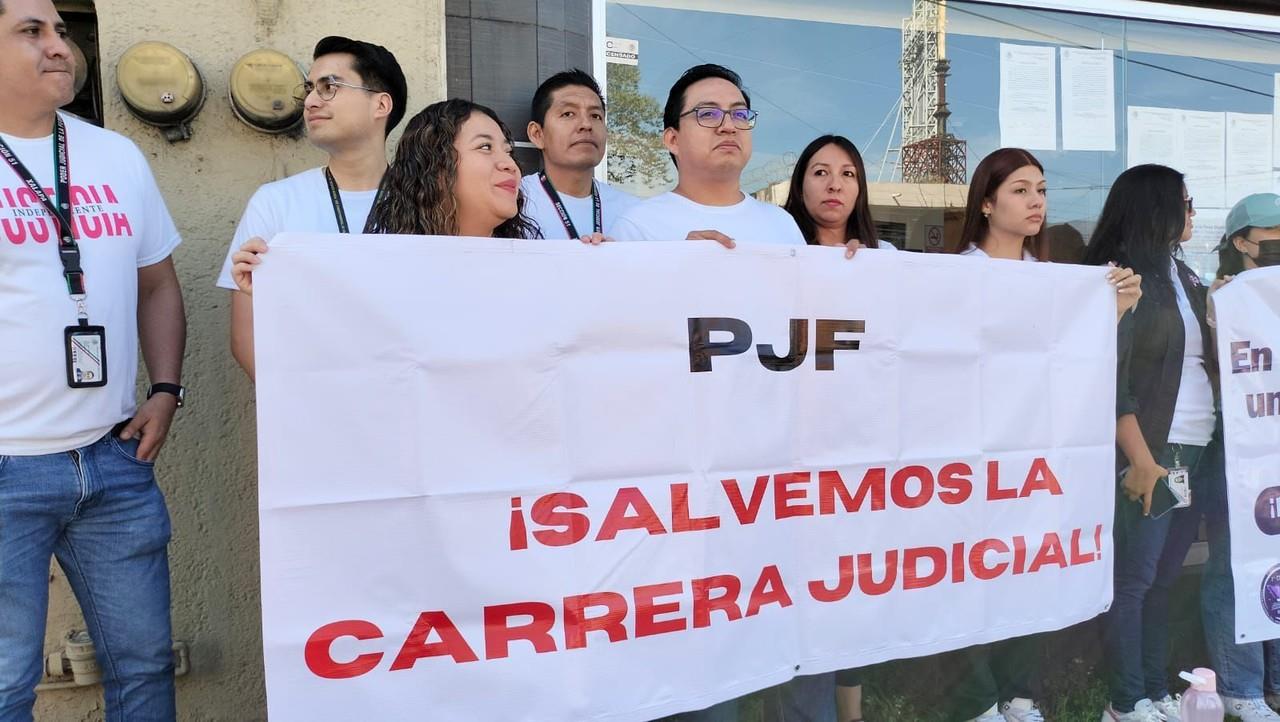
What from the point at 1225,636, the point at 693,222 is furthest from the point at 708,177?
the point at 1225,636

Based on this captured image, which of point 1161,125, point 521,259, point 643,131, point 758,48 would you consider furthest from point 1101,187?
point 521,259

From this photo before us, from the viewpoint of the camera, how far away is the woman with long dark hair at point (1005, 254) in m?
2.96

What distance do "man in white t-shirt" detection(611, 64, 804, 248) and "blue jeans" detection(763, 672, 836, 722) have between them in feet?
4.27

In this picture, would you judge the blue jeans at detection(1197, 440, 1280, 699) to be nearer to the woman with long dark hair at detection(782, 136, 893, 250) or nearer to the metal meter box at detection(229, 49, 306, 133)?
the woman with long dark hair at detection(782, 136, 893, 250)

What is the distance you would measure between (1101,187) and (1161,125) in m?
0.57

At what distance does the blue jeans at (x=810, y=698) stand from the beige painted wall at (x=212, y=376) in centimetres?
175

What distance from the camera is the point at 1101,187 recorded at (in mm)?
4992

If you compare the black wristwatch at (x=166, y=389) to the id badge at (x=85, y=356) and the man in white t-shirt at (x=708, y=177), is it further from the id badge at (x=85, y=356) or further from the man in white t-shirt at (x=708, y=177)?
the man in white t-shirt at (x=708, y=177)

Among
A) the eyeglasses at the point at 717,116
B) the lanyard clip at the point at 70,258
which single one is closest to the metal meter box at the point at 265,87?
the lanyard clip at the point at 70,258

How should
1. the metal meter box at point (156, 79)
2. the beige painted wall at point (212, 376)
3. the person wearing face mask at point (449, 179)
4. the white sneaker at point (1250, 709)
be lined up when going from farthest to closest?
the white sneaker at point (1250, 709)
the beige painted wall at point (212, 376)
the metal meter box at point (156, 79)
the person wearing face mask at point (449, 179)

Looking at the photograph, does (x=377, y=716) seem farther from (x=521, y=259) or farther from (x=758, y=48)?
(x=758, y=48)

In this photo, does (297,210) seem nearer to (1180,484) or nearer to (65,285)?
(65,285)

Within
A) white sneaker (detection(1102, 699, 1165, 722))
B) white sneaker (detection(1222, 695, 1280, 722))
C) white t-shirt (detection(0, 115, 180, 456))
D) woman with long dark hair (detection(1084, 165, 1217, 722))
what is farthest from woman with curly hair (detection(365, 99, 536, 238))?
white sneaker (detection(1222, 695, 1280, 722))

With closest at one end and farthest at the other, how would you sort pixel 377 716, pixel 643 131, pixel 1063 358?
1. pixel 377 716
2. pixel 1063 358
3. pixel 643 131
